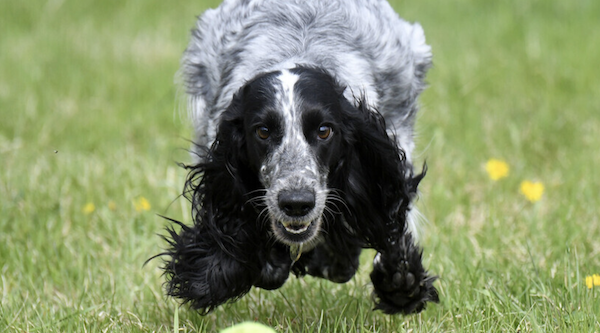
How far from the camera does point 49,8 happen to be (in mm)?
9438

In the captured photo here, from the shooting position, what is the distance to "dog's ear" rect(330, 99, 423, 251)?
333 cm

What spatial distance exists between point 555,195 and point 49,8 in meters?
6.42

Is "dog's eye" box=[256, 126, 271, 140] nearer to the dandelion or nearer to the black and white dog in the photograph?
the black and white dog

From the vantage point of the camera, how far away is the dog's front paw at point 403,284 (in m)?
3.47

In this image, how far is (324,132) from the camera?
10.3ft

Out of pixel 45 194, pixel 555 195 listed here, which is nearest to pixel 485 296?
pixel 555 195

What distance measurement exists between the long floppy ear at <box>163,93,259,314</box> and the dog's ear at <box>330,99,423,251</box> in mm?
403

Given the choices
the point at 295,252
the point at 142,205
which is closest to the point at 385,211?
the point at 295,252

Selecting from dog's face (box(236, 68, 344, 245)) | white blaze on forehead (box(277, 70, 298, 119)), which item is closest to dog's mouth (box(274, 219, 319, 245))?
dog's face (box(236, 68, 344, 245))

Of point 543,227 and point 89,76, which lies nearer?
point 543,227

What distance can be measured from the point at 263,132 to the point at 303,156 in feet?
0.64

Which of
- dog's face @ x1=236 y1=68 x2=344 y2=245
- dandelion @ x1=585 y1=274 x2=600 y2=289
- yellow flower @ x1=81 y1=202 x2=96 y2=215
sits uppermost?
yellow flower @ x1=81 y1=202 x2=96 y2=215

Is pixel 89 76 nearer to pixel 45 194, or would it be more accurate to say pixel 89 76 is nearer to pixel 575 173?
pixel 45 194

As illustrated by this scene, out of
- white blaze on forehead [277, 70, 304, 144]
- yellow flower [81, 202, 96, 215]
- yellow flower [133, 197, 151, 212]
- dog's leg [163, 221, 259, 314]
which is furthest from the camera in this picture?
yellow flower [81, 202, 96, 215]
